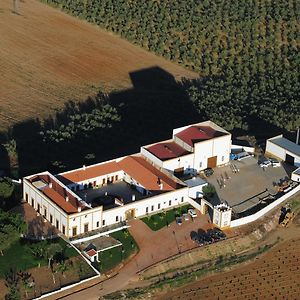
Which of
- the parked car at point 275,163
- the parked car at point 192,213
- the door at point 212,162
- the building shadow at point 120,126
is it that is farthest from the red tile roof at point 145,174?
the parked car at point 275,163

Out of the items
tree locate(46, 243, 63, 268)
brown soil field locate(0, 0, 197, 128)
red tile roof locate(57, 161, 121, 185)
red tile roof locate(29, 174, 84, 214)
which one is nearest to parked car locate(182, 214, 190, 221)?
red tile roof locate(57, 161, 121, 185)

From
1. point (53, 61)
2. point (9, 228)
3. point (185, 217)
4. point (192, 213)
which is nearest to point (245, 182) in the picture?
point (192, 213)

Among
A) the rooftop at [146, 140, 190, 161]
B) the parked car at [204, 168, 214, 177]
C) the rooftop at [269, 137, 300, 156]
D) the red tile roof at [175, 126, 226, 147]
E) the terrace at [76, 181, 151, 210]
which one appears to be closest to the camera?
the terrace at [76, 181, 151, 210]

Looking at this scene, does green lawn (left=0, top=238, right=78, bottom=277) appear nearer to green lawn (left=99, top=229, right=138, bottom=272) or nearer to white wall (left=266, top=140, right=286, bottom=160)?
green lawn (left=99, top=229, right=138, bottom=272)

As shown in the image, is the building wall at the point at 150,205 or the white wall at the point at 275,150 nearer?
the building wall at the point at 150,205

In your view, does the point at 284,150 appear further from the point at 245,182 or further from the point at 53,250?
the point at 53,250

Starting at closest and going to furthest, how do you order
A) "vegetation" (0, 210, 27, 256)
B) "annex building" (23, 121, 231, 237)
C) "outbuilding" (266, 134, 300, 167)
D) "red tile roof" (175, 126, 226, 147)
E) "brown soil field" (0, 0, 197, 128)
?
1. "vegetation" (0, 210, 27, 256)
2. "annex building" (23, 121, 231, 237)
3. "red tile roof" (175, 126, 226, 147)
4. "outbuilding" (266, 134, 300, 167)
5. "brown soil field" (0, 0, 197, 128)

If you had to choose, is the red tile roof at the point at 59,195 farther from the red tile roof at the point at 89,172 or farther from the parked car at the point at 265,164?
the parked car at the point at 265,164
